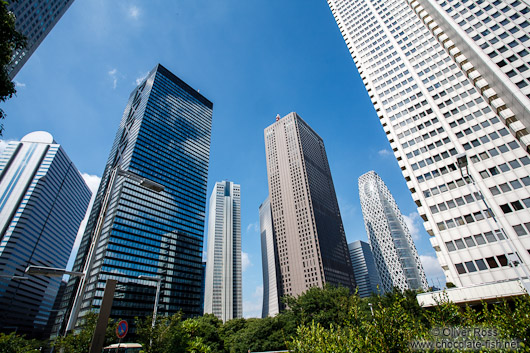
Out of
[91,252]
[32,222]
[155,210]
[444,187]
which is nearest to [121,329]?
[91,252]

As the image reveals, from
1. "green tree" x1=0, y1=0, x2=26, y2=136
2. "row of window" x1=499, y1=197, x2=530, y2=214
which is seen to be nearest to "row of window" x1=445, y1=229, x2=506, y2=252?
"row of window" x1=499, y1=197, x2=530, y2=214

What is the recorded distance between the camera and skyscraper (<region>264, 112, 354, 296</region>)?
129 m

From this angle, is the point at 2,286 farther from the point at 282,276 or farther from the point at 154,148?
the point at 282,276

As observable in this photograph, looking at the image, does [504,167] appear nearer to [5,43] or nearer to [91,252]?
[91,252]

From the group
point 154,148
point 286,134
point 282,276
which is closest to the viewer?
point 154,148

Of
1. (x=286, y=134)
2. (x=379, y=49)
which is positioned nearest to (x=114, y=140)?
(x=286, y=134)

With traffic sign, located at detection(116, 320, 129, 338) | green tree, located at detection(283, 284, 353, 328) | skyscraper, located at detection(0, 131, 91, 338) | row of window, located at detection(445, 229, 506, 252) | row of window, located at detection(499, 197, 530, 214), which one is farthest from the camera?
skyscraper, located at detection(0, 131, 91, 338)

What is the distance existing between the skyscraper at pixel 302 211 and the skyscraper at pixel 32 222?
427ft

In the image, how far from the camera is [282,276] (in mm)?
135250

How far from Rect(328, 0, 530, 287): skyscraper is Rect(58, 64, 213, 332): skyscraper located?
255ft

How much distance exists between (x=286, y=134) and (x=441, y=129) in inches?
4935

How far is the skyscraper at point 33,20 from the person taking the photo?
71500mm

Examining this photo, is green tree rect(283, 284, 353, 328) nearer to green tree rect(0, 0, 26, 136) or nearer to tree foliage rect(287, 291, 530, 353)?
tree foliage rect(287, 291, 530, 353)

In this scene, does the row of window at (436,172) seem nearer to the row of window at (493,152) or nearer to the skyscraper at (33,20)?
the row of window at (493,152)
